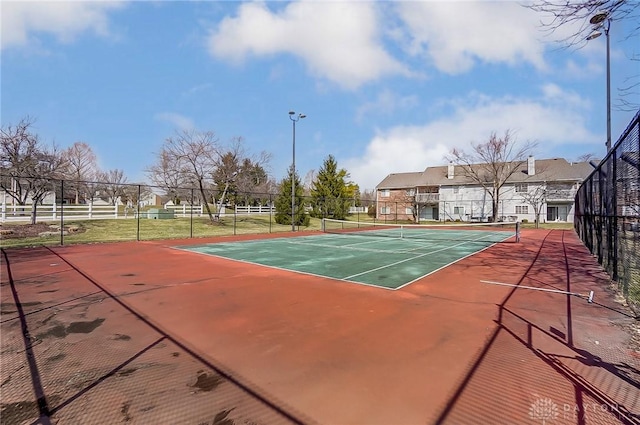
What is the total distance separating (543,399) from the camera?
2875mm

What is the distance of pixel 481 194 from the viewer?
139 ft

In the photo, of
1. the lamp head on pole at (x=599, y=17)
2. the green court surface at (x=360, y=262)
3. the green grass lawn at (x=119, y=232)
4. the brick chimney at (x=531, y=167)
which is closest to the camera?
the lamp head on pole at (x=599, y=17)

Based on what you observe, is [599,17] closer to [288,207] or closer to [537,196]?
[288,207]

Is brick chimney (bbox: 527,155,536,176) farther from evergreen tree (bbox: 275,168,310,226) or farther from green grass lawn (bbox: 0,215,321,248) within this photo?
green grass lawn (bbox: 0,215,321,248)

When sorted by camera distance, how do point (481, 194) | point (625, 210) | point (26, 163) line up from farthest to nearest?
point (481, 194) → point (26, 163) → point (625, 210)

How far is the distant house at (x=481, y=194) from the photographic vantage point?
124 feet

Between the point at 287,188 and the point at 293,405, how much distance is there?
2825 cm

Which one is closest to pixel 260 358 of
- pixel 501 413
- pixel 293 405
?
pixel 293 405

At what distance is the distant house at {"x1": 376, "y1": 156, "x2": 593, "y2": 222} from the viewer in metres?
37.8

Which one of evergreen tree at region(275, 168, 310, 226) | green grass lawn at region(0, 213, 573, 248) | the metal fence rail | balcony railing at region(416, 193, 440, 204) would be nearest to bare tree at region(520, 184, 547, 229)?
balcony railing at region(416, 193, 440, 204)

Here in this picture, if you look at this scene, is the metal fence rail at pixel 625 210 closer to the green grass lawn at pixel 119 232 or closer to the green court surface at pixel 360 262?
the green court surface at pixel 360 262

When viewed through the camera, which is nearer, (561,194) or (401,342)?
(401,342)

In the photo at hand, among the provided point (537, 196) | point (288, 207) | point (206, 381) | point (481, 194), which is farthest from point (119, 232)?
point (537, 196)

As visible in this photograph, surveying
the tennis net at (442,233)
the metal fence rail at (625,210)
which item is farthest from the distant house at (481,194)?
the metal fence rail at (625,210)
